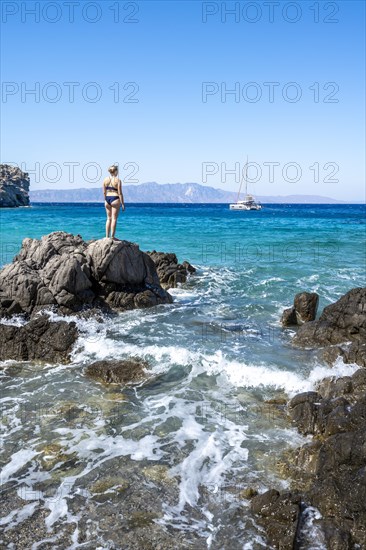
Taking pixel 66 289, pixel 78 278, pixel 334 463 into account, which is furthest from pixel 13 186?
pixel 334 463

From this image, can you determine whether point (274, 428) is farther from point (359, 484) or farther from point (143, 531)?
point (143, 531)

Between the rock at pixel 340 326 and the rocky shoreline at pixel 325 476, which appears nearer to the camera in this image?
the rocky shoreline at pixel 325 476

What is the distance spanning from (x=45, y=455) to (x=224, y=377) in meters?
5.79

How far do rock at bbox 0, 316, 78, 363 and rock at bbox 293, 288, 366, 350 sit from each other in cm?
759

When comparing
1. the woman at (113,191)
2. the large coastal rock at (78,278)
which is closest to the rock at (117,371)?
the large coastal rock at (78,278)

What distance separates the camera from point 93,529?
7.64 meters

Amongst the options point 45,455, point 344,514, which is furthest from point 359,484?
point 45,455

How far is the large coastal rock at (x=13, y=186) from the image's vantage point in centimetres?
14489

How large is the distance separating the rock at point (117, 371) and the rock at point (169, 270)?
11584mm

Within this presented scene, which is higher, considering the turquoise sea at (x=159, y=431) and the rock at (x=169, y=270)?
the rock at (x=169, y=270)

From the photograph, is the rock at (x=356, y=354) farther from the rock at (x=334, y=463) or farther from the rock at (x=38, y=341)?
the rock at (x=38, y=341)

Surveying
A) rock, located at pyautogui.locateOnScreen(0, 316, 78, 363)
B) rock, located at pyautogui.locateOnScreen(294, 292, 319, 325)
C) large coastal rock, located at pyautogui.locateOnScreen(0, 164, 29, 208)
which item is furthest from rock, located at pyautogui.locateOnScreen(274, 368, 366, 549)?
large coastal rock, located at pyautogui.locateOnScreen(0, 164, 29, 208)

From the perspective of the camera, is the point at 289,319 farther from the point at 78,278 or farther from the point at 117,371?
the point at 78,278

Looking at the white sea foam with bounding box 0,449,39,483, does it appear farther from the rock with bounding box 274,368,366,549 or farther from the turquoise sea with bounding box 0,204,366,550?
the rock with bounding box 274,368,366,549
